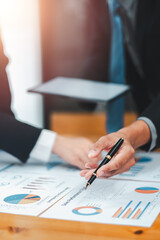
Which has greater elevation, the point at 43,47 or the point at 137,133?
the point at 43,47

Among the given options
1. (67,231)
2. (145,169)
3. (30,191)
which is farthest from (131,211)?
(145,169)

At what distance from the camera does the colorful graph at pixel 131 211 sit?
735mm

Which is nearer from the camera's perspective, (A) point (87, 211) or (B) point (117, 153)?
(A) point (87, 211)

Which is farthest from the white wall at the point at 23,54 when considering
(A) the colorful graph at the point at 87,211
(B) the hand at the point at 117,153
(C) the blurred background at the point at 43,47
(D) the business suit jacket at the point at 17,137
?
(A) the colorful graph at the point at 87,211

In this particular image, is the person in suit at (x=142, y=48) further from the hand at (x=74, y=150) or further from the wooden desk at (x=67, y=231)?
the wooden desk at (x=67, y=231)

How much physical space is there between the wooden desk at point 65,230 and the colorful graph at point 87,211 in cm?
4

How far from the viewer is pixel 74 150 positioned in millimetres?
1131

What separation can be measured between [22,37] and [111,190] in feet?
4.83

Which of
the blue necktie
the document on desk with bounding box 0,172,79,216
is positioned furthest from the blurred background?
the document on desk with bounding box 0,172,79,216

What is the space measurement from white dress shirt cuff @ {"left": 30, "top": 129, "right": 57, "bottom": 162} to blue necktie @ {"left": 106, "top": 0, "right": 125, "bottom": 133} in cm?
40

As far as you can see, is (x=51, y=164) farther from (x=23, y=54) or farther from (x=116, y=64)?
(x=23, y=54)

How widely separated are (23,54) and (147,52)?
0.86 metres

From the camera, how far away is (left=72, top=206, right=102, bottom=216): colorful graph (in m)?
0.75

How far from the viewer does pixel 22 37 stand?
2186 millimetres
